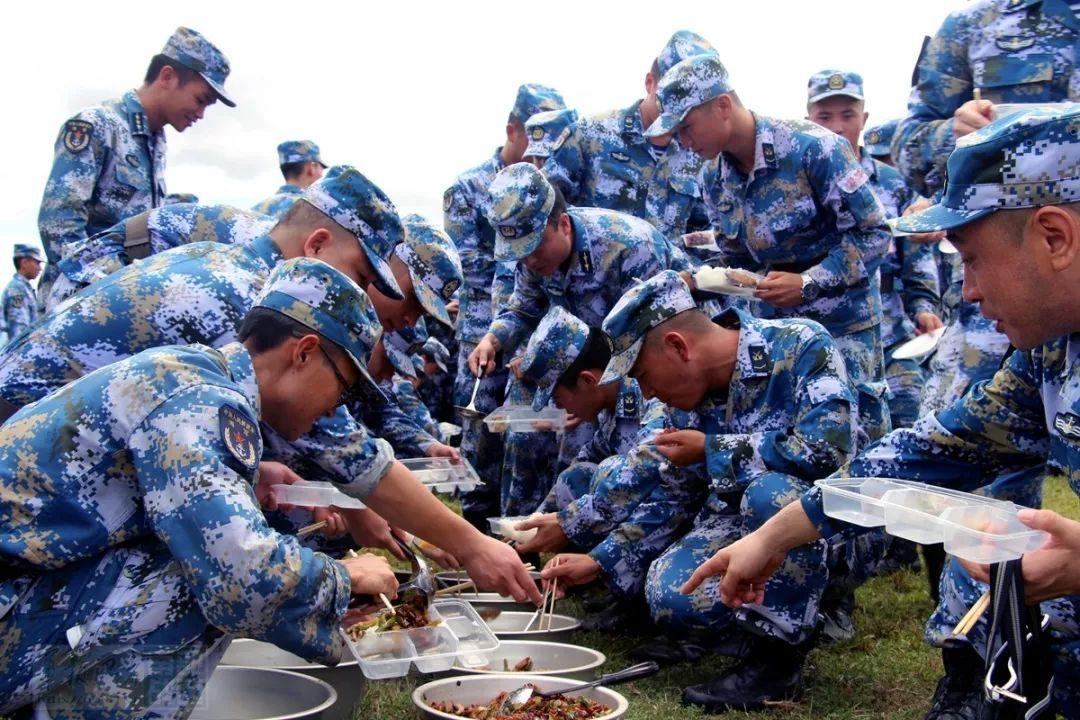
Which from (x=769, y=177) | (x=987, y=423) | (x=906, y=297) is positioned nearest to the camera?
(x=987, y=423)

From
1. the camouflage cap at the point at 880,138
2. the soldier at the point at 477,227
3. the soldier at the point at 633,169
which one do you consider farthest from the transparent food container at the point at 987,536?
the camouflage cap at the point at 880,138

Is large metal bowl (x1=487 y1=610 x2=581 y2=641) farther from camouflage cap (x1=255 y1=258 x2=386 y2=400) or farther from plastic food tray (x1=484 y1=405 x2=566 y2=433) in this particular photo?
plastic food tray (x1=484 y1=405 x2=566 y2=433)

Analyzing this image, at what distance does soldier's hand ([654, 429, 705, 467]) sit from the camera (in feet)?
15.4

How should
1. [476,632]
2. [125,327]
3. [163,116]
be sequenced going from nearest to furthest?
[125,327]
[476,632]
[163,116]

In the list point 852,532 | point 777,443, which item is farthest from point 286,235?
point 852,532

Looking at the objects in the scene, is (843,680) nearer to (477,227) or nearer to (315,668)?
(315,668)

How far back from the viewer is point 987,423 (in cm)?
321

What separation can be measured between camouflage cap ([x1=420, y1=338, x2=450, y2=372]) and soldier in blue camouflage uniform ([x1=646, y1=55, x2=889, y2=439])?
3.82m

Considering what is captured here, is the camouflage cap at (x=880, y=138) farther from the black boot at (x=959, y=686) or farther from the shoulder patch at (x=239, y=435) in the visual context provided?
the shoulder patch at (x=239, y=435)

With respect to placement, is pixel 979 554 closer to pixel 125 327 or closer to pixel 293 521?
pixel 125 327

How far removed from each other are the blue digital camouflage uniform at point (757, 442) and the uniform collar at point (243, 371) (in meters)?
1.94

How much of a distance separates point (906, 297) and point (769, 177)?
9.27ft

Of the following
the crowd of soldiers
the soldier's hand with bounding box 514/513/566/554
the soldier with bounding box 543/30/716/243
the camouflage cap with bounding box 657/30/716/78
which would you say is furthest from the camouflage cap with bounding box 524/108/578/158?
the soldier's hand with bounding box 514/513/566/554

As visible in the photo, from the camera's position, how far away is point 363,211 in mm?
4418
